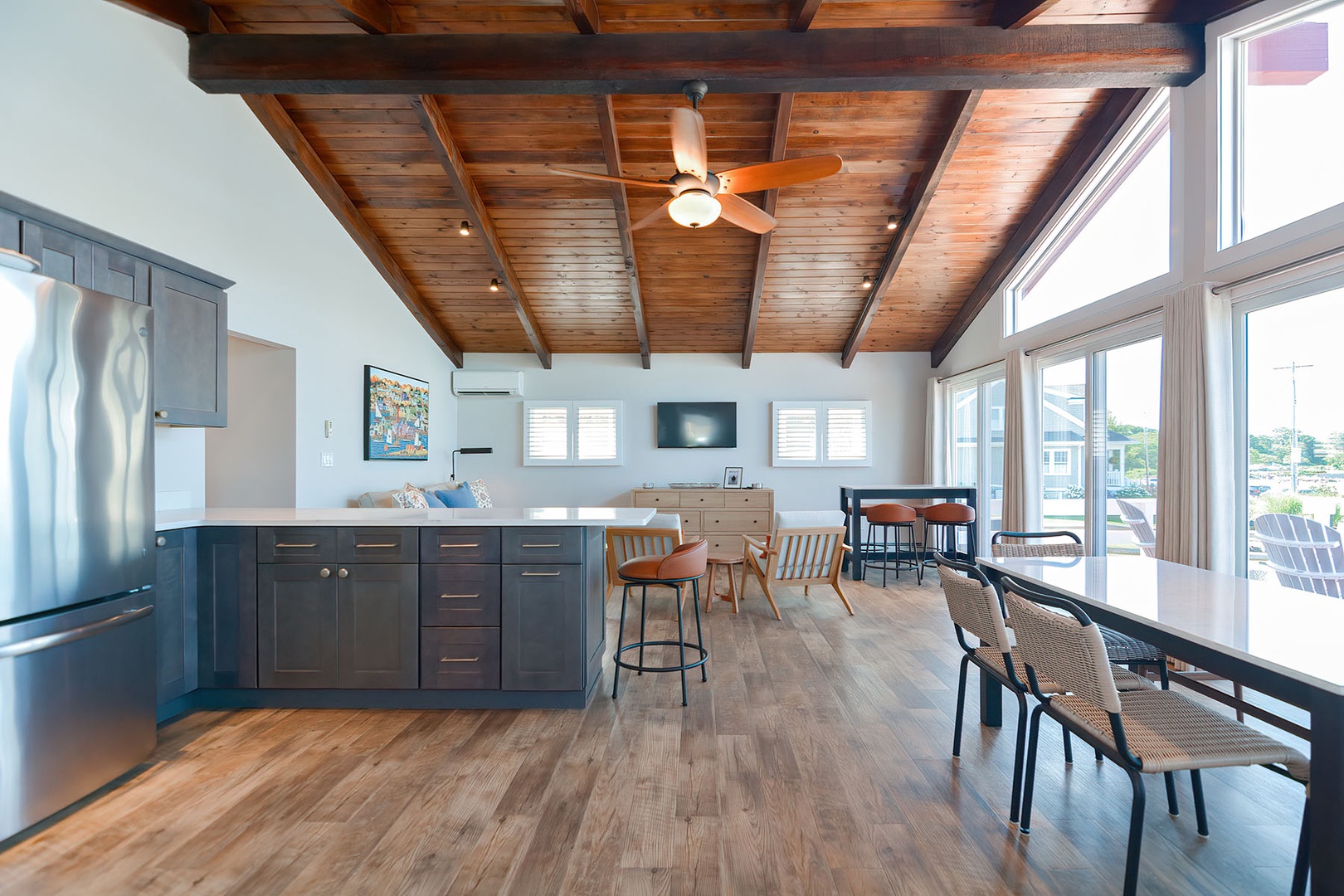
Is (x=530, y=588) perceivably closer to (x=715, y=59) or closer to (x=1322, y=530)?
(x=715, y=59)

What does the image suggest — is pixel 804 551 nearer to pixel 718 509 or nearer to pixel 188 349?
pixel 718 509

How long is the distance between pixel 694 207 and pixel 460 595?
231 centimetres

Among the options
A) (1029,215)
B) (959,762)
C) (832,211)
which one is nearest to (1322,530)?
(959,762)

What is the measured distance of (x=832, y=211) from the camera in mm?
5770

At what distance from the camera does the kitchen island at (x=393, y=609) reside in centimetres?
325

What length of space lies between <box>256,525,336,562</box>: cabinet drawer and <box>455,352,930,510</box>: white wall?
5.09 meters

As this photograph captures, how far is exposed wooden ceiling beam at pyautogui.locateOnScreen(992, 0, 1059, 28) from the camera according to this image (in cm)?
354

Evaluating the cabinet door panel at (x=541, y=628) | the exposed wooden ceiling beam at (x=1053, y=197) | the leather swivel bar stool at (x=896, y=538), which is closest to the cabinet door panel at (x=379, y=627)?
the cabinet door panel at (x=541, y=628)

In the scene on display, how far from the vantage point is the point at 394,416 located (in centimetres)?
627

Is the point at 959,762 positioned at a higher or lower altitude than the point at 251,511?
lower

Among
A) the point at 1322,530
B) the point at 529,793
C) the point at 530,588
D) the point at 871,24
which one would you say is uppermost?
the point at 871,24

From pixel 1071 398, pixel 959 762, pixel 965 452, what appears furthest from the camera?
pixel 965 452

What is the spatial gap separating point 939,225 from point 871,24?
2394 mm

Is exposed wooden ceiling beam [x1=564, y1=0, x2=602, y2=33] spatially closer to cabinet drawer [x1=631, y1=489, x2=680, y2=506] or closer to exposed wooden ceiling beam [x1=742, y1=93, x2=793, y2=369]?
exposed wooden ceiling beam [x1=742, y1=93, x2=793, y2=369]
